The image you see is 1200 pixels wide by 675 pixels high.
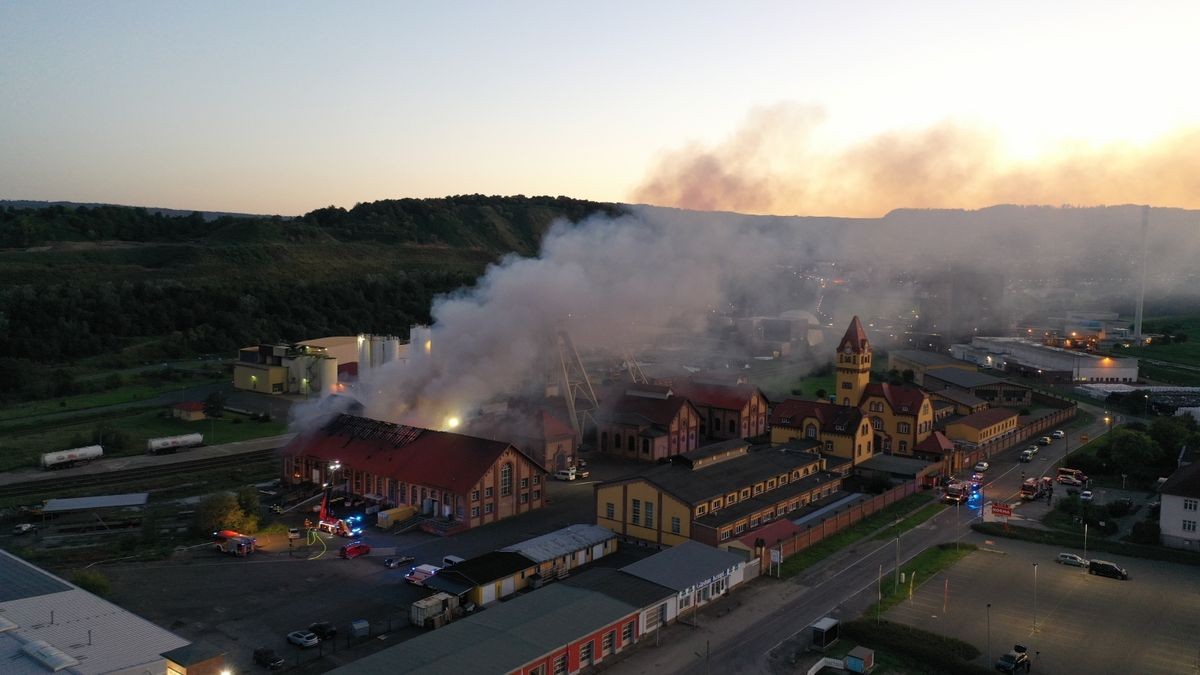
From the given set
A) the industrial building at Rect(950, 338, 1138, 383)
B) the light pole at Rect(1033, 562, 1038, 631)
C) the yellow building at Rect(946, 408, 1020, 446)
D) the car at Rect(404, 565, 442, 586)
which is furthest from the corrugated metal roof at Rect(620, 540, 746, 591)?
the industrial building at Rect(950, 338, 1138, 383)

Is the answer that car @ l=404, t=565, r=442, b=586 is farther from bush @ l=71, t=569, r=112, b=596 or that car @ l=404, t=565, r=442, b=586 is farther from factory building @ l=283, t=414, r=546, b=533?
bush @ l=71, t=569, r=112, b=596

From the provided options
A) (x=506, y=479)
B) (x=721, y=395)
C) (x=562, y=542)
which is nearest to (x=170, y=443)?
(x=506, y=479)

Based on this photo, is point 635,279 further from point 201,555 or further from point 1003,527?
point 201,555

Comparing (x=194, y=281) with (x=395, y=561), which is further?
(x=194, y=281)

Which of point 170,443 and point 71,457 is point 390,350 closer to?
point 170,443

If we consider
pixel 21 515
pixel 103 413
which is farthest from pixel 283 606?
pixel 103 413

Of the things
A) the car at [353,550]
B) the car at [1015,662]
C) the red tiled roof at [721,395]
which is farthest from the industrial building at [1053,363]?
the car at [353,550]
